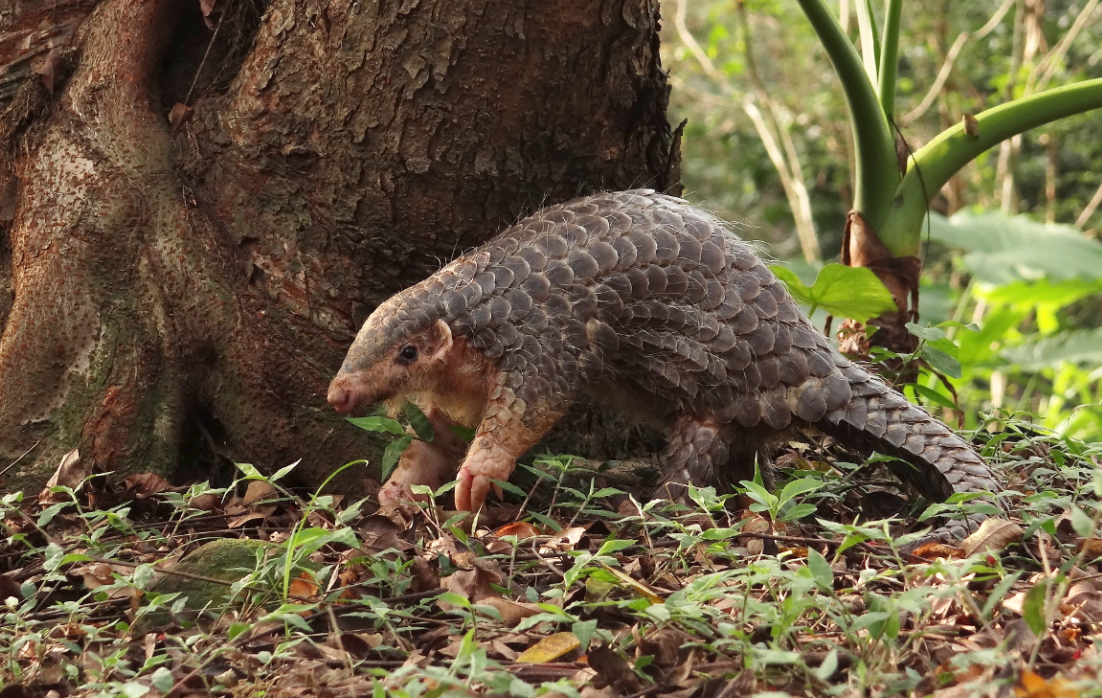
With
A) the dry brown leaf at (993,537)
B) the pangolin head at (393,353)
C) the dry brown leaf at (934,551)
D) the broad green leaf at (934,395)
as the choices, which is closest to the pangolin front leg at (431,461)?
the pangolin head at (393,353)

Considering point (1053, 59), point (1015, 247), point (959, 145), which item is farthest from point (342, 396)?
point (1053, 59)

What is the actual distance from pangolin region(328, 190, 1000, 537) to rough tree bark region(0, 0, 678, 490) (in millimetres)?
324

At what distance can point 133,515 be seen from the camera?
121 inches

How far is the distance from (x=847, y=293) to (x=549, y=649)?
1.92 m

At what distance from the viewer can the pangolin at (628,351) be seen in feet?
9.30

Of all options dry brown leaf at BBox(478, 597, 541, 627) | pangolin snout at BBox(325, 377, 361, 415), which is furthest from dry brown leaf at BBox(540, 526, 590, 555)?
pangolin snout at BBox(325, 377, 361, 415)

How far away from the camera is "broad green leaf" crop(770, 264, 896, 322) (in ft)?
11.2

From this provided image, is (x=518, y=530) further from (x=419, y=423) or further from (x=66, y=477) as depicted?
(x=66, y=477)

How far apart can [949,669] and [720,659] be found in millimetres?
417

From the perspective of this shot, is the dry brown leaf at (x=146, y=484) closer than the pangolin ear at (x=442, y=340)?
No

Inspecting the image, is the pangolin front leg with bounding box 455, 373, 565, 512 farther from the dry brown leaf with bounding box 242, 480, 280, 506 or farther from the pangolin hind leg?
the dry brown leaf with bounding box 242, 480, 280, 506

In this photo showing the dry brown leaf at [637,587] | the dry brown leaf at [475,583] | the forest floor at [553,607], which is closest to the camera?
the forest floor at [553,607]

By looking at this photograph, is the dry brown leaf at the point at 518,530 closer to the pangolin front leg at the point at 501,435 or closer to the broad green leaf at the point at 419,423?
the pangolin front leg at the point at 501,435

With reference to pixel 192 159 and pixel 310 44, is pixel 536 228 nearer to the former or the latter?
pixel 310 44
